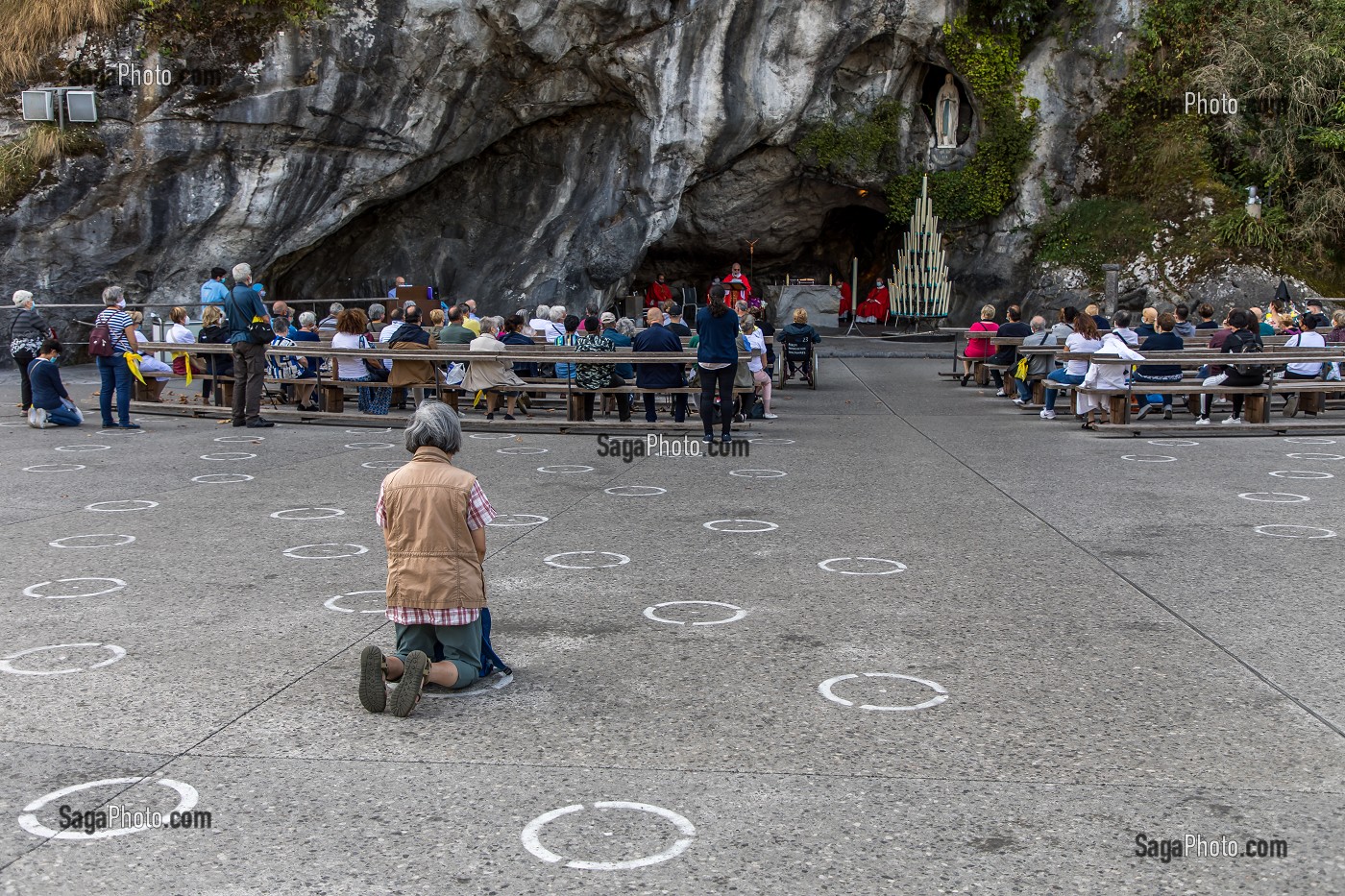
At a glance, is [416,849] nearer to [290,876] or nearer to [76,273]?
[290,876]

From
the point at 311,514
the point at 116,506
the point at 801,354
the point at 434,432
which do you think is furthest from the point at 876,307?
the point at 434,432

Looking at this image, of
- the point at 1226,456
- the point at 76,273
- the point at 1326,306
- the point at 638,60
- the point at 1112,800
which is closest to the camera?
the point at 1112,800

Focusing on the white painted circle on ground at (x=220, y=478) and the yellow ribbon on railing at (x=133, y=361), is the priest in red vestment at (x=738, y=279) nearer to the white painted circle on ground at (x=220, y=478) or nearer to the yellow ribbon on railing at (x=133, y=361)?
the yellow ribbon on railing at (x=133, y=361)

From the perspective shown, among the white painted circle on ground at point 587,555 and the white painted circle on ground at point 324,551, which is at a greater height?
the white painted circle on ground at point 324,551

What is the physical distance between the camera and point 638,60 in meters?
28.3

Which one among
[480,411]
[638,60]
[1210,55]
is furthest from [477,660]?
[1210,55]

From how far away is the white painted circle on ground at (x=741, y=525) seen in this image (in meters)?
8.66

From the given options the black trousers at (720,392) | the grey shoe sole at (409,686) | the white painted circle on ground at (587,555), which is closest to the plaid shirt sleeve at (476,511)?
the grey shoe sole at (409,686)

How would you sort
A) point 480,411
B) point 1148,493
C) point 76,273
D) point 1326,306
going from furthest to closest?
point 1326,306
point 76,273
point 480,411
point 1148,493

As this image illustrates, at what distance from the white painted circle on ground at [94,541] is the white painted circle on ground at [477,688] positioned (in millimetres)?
3697

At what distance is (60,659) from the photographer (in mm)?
5543

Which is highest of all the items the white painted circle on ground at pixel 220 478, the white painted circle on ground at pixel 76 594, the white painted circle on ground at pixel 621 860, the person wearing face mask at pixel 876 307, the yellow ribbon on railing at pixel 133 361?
the person wearing face mask at pixel 876 307

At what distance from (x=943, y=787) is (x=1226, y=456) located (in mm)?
9246

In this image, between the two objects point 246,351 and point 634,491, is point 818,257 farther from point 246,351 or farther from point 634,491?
point 634,491
